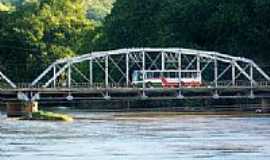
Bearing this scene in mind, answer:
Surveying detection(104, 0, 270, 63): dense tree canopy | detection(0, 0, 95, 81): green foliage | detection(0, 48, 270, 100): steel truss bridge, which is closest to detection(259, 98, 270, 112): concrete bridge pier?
detection(0, 48, 270, 100): steel truss bridge

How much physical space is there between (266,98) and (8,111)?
106ft

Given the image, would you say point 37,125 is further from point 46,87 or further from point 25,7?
point 25,7

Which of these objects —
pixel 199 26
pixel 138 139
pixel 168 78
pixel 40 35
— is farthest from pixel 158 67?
pixel 138 139

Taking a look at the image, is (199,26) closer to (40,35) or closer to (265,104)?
(265,104)

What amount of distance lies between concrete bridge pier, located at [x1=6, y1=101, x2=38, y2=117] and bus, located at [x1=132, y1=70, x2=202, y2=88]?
15.4 metres

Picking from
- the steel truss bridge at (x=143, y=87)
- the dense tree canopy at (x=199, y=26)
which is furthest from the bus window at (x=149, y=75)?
the dense tree canopy at (x=199, y=26)

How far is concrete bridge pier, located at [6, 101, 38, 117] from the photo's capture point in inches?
5094

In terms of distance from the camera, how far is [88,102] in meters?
167

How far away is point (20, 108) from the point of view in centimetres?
13175

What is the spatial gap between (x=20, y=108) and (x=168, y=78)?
942 inches

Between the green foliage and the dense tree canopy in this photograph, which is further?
the green foliage

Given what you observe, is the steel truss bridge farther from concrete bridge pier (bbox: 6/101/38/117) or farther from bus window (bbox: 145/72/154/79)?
bus window (bbox: 145/72/154/79)

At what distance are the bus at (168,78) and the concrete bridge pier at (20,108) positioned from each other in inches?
607

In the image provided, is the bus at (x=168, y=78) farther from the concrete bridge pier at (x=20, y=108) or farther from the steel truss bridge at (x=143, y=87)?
the concrete bridge pier at (x=20, y=108)
